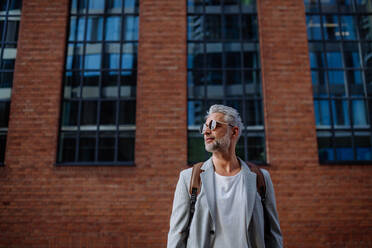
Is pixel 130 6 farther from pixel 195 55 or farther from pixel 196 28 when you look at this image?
pixel 195 55

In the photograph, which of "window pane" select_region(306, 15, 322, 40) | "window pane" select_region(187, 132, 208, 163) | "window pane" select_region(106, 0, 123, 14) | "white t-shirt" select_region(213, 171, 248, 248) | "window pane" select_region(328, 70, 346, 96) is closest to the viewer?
"white t-shirt" select_region(213, 171, 248, 248)

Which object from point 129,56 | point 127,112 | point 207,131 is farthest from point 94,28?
point 207,131

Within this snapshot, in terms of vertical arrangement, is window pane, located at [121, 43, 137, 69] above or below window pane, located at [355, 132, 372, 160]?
above

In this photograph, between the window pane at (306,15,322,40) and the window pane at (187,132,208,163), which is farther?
the window pane at (306,15,322,40)

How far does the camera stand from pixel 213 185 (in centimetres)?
220

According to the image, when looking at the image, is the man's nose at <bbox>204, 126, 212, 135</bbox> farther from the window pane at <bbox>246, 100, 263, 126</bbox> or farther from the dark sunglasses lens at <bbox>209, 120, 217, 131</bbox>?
the window pane at <bbox>246, 100, 263, 126</bbox>

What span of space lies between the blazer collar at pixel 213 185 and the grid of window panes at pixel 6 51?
5174 millimetres

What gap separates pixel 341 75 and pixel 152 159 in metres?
4.25

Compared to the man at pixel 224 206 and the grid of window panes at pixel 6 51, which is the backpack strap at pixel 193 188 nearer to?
the man at pixel 224 206

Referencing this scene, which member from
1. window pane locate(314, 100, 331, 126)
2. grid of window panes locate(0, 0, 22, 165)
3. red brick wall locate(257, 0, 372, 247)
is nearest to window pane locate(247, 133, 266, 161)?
red brick wall locate(257, 0, 372, 247)

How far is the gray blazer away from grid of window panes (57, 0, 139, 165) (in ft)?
12.6

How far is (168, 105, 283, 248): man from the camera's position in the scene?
→ 2.05 metres

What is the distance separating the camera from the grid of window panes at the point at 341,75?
6.02 m

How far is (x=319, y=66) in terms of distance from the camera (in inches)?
250
